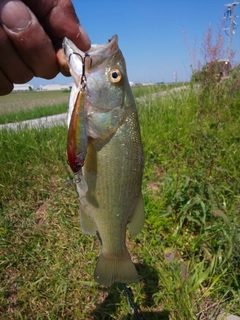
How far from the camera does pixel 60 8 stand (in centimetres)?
125

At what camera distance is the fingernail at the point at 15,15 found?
3.49ft

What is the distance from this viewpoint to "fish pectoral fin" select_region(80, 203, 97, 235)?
151 cm

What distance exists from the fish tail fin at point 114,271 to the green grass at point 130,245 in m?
0.70

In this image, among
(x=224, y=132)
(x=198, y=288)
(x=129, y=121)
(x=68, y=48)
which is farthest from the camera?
(x=224, y=132)

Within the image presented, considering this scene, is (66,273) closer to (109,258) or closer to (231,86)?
(109,258)

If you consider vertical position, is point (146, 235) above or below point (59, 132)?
below

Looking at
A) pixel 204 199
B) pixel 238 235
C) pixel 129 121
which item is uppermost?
pixel 129 121

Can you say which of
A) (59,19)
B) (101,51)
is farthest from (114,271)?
(59,19)

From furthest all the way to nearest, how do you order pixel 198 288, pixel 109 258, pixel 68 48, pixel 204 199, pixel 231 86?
pixel 231 86
pixel 204 199
pixel 198 288
pixel 109 258
pixel 68 48

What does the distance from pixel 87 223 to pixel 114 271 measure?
0.30 m

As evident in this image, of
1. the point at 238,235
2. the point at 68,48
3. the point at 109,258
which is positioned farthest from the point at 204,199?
the point at 68,48

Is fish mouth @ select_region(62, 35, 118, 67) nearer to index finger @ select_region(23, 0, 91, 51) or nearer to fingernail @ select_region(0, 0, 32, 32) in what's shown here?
index finger @ select_region(23, 0, 91, 51)

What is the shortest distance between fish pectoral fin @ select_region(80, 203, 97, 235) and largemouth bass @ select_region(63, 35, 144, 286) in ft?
0.11

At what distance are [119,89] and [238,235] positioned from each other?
1575 mm
